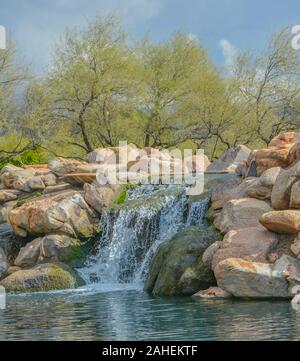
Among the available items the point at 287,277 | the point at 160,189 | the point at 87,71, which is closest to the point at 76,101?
the point at 87,71

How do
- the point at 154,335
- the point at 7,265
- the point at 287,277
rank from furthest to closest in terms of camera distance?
the point at 7,265 → the point at 287,277 → the point at 154,335

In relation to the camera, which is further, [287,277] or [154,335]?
[287,277]

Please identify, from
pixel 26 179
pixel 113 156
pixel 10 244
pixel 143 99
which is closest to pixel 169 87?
pixel 143 99

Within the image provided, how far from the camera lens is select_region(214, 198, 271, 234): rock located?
17.2 metres

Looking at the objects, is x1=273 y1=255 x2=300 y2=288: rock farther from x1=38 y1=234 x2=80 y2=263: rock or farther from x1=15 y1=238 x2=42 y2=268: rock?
x1=15 y1=238 x2=42 y2=268: rock

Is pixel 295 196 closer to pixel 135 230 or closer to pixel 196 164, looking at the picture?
pixel 135 230

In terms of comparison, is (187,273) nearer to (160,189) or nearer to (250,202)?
(250,202)

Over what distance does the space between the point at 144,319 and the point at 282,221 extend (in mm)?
4440

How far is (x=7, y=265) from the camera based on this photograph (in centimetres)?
2161

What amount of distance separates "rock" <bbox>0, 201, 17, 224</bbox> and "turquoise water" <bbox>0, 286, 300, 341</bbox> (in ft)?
26.6

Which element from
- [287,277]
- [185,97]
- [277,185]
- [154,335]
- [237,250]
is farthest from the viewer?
[185,97]

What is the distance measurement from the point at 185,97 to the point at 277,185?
2325 cm

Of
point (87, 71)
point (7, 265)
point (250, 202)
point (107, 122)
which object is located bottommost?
point (7, 265)

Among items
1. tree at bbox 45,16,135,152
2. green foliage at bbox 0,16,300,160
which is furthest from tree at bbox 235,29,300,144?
tree at bbox 45,16,135,152
